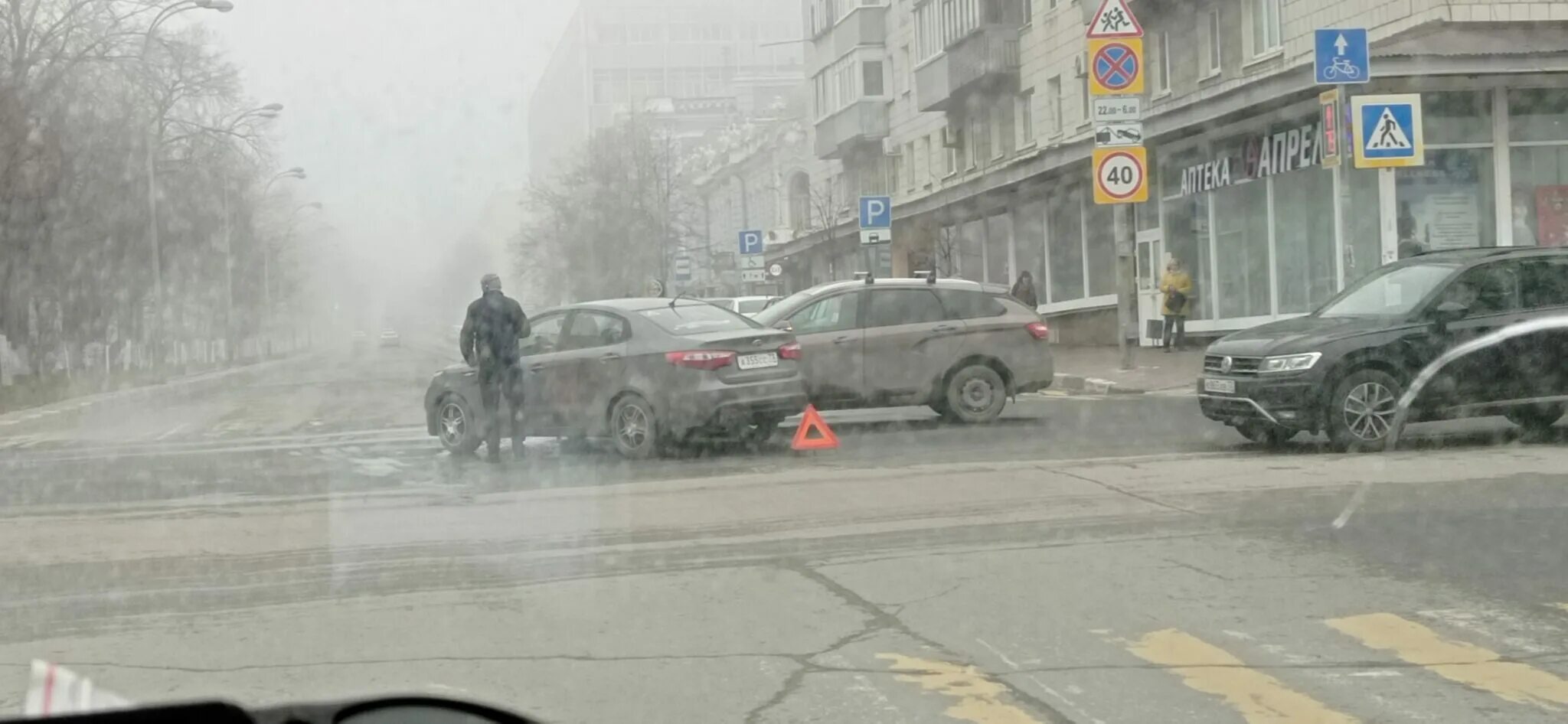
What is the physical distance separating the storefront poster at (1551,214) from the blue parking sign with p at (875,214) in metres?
11.4

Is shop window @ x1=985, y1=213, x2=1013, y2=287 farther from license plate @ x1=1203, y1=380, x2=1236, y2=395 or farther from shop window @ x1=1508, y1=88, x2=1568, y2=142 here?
license plate @ x1=1203, y1=380, x2=1236, y2=395

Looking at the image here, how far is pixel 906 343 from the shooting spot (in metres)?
16.6

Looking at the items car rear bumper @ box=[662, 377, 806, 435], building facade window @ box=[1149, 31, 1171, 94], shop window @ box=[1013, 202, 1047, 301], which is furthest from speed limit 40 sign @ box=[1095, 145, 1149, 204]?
shop window @ box=[1013, 202, 1047, 301]

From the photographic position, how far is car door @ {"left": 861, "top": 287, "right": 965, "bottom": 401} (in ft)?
54.4

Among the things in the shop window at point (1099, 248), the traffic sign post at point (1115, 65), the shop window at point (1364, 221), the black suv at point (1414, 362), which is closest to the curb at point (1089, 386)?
the traffic sign post at point (1115, 65)

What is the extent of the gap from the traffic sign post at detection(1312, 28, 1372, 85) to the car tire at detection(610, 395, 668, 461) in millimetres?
8005

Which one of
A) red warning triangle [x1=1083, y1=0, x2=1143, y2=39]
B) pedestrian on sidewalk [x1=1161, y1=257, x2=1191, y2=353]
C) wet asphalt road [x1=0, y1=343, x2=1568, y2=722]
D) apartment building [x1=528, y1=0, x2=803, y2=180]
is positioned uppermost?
apartment building [x1=528, y1=0, x2=803, y2=180]

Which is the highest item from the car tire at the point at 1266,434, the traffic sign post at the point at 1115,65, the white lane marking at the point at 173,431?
the traffic sign post at the point at 1115,65

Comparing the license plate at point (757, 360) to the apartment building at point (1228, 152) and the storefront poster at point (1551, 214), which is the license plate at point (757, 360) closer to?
the apartment building at point (1228, 152)

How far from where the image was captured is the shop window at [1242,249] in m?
28.5

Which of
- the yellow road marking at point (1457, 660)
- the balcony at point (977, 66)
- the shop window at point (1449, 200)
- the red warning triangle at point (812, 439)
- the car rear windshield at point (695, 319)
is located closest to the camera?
the yellow road marking at point (1457, 660)

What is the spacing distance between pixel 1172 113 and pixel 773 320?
14.0 m

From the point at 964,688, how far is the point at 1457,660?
185 cm

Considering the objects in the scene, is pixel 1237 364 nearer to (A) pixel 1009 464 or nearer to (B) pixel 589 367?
(A) pixel 1009 464
